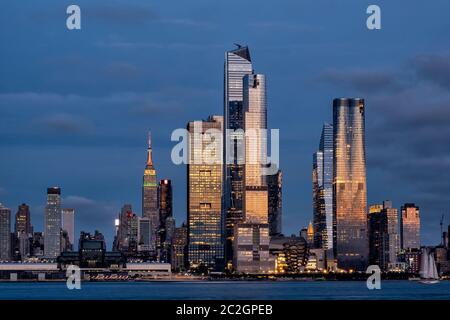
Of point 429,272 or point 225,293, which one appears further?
point 429,272

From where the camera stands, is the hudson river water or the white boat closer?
the hudson river water

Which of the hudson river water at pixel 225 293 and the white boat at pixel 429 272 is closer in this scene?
the hudson river water at pixel 225 293
